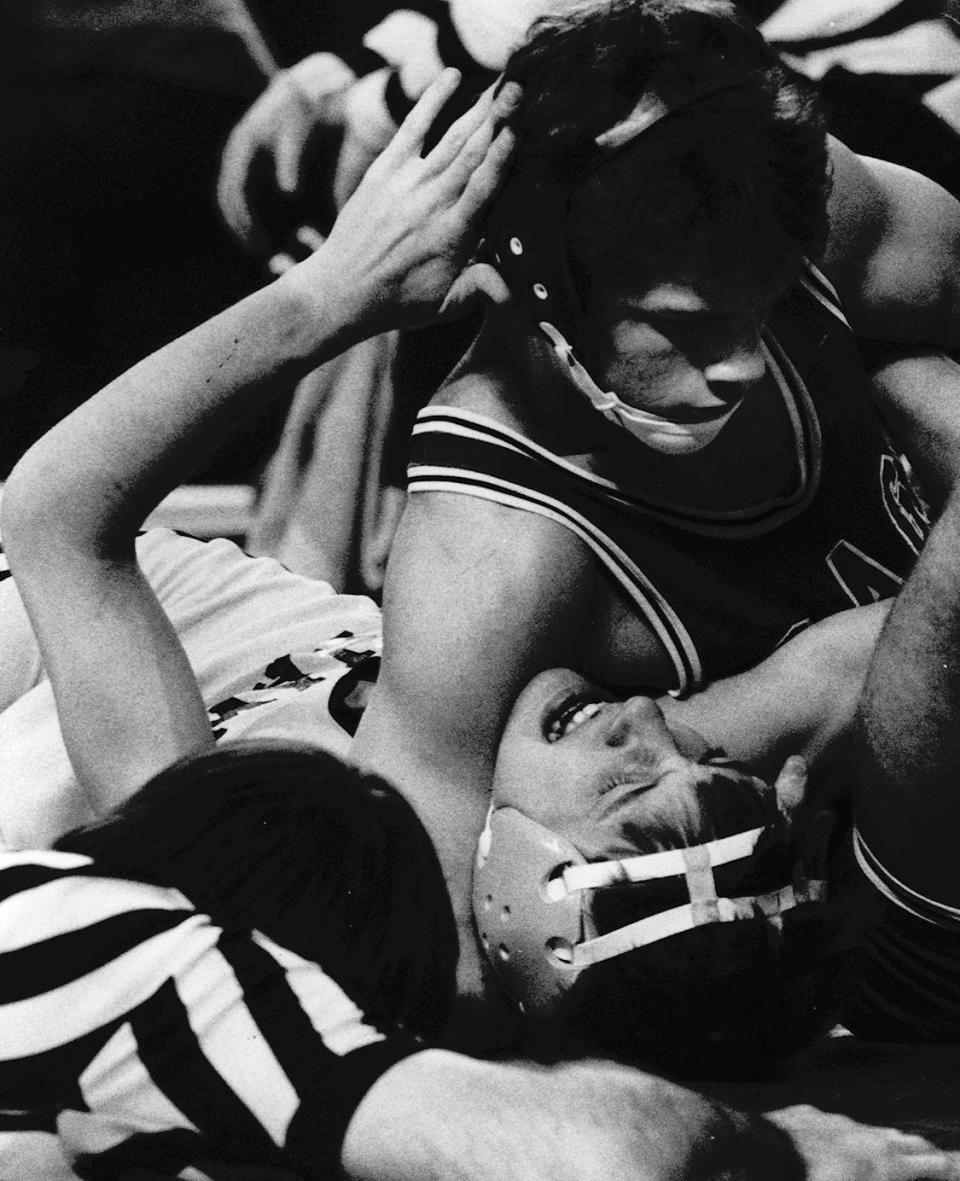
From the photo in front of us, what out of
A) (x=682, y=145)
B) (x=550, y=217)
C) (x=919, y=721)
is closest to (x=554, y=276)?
(x=550, y=217)

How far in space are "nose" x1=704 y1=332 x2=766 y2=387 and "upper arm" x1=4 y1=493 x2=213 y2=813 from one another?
2.31 feet

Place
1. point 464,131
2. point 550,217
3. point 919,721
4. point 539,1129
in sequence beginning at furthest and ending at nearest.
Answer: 1. point 464,131
2. point 550,217
3. point 919,721
4. point 539,1129

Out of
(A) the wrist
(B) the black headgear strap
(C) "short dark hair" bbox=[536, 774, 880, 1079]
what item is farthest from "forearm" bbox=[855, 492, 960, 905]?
(A) the wrist

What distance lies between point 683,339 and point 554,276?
16 cm

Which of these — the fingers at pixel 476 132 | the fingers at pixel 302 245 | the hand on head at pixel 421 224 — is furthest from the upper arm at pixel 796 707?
the fingers at pixel 302 245

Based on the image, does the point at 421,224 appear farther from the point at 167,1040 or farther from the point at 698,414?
the point at 167,1040

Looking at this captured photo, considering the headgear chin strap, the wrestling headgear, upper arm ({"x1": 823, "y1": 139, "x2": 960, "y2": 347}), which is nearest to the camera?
the headgear chin strap

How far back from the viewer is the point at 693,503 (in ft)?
4.98

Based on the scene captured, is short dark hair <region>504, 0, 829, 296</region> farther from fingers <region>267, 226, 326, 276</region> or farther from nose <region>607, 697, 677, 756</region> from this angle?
fingers <region>267, 226, 326, 276</region>

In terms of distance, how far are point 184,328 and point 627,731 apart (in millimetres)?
1206

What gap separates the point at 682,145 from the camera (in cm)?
129

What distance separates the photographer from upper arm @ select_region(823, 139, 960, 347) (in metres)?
1.59

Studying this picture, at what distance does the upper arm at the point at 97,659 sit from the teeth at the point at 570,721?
417 mm

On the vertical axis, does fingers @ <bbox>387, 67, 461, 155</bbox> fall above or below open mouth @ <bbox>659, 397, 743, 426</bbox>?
above
